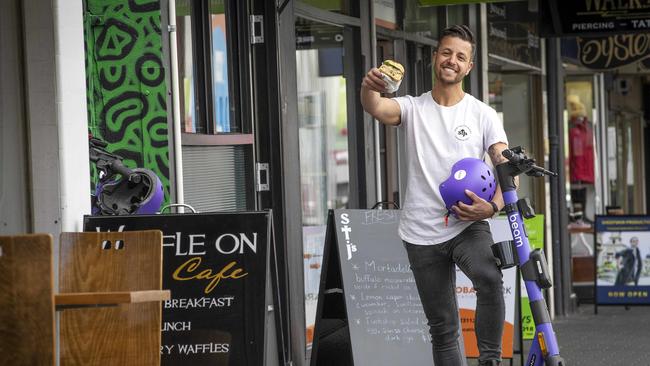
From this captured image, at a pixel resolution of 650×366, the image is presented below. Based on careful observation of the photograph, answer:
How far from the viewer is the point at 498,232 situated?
27.1 feet

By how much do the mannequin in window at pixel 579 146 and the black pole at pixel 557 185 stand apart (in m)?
5.00

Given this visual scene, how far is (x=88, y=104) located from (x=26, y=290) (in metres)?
2.20

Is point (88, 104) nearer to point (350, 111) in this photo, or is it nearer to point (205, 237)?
point (205, 237)

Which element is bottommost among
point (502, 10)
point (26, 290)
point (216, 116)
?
point (26, 290)

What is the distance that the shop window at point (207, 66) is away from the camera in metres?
6.98

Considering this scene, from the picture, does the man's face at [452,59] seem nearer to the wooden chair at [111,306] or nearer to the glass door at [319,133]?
the wooden chair at [111,306]

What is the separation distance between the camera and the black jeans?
17.7 ft

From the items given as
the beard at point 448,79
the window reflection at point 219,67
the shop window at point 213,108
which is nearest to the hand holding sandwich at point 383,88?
the beard at point 448,79

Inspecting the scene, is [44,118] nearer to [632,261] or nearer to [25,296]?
[25,296]

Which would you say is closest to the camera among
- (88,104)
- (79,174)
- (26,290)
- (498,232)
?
(26,290)

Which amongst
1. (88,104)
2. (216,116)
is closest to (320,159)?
(216,116)

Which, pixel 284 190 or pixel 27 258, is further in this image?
pixel 284 190

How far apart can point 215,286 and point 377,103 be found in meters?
1.04

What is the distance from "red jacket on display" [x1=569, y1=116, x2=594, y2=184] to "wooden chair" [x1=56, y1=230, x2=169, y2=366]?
44.5 feet
